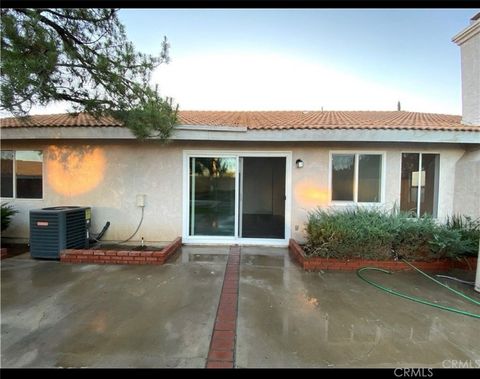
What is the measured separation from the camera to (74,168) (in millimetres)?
7352

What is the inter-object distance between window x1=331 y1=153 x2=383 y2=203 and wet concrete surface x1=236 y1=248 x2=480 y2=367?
253 cm

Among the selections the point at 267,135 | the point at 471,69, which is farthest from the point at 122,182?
the point at 471,69

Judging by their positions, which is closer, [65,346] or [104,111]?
[65,346]

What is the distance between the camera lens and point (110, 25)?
4262 mm

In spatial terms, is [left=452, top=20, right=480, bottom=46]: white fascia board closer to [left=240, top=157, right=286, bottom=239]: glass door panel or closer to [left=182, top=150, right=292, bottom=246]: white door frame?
[left=182, top=150, right=292, bottom=246]: white door frame

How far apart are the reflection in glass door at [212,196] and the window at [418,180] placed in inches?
179

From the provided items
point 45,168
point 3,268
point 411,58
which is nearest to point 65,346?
point 3,268

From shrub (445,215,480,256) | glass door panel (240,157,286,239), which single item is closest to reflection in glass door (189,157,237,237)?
glass door panel (240,157,286,239)

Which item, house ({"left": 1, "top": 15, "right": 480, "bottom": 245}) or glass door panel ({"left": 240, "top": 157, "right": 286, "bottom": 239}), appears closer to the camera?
house ({"left": 1, "top": 15, "right": 480, "bottom": 245})

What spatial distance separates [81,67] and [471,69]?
380 inches

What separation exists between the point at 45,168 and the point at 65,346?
631 centimetres

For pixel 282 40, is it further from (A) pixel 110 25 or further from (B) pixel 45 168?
(B) pixel 45 168

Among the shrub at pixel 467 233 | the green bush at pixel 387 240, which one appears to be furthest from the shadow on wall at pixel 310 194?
the shrub at pixel 467 233

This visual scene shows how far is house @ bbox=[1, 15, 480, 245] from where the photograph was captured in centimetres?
692
